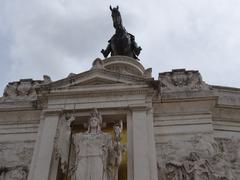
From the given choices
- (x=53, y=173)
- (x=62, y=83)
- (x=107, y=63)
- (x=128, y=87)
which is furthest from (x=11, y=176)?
(x=107, y=63)

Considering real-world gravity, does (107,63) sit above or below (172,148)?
above

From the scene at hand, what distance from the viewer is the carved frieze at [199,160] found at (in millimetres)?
12617

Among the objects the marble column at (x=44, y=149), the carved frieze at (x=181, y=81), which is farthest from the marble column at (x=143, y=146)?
the marble column at (x=44, y=149)

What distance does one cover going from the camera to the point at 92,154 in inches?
473

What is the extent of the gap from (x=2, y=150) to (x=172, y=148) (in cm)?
626

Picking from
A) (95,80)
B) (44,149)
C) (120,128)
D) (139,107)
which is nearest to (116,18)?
(95,80)

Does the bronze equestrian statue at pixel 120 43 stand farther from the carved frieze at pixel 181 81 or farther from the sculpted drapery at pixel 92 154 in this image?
the sculpted drapery at pixel 92 154

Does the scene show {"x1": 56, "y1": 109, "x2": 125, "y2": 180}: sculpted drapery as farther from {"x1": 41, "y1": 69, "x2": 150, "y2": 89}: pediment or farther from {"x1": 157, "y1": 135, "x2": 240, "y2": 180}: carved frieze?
{"x1": 41, "y1": 69, "x2": 150, "y2": 89}: pediment

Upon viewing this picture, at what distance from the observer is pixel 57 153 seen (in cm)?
1273

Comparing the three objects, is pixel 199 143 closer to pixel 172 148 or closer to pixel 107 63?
pixel 172 148

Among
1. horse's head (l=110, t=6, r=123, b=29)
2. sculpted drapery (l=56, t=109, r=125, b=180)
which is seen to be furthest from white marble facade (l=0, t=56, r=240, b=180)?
horse's head (l=110, t=6, r=123, b=29)

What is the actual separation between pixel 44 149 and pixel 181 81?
6.46 m

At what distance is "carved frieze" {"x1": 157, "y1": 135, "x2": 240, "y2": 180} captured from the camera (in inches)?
497

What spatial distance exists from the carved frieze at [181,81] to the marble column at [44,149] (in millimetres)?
4826
